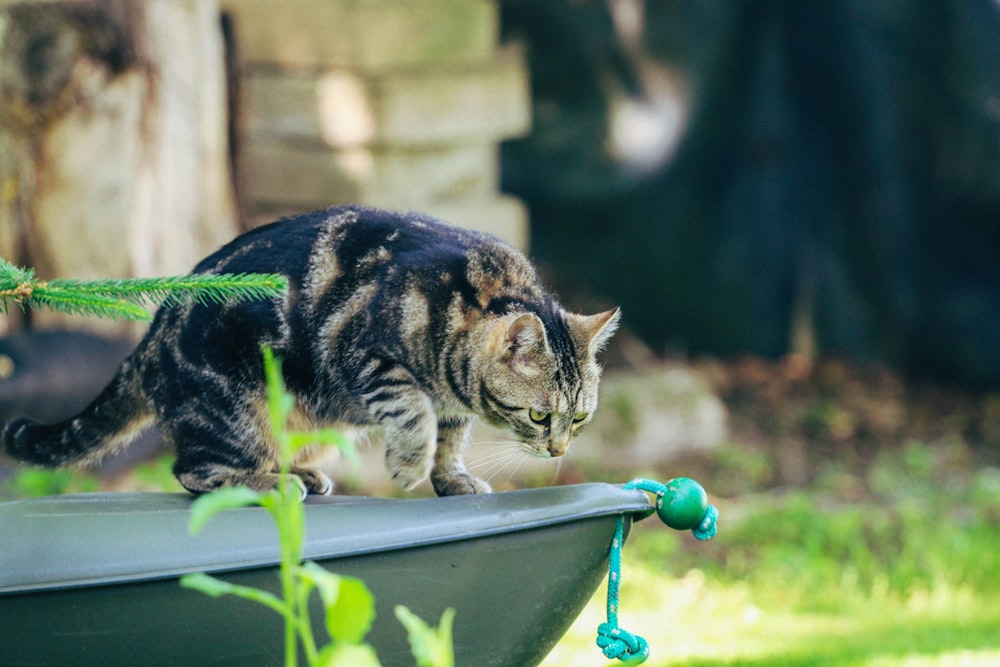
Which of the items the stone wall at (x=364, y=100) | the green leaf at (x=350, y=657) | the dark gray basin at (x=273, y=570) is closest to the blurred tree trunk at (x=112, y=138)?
the stone wall at (x=364, y=100)

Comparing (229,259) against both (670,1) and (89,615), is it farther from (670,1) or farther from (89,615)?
(670,1)

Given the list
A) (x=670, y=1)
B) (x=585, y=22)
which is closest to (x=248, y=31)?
(x=585, y=22)

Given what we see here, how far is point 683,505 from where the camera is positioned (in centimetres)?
191

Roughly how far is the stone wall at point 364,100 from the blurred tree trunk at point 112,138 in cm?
29

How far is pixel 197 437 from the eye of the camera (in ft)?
7.58

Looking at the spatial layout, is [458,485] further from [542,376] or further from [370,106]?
[370,106]

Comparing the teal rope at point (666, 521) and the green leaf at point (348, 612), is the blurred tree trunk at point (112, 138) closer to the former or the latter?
the teal rope at point (666, 521)

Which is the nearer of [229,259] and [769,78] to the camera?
[229,259]

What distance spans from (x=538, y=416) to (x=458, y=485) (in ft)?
0.73

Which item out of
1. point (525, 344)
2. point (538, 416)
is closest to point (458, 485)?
point (538, 416)

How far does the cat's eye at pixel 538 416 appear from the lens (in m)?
2.44

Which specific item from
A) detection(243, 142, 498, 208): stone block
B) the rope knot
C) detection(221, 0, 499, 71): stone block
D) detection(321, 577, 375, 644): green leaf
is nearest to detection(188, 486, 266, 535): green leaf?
detection(321, 577, 375, 644): green leaf

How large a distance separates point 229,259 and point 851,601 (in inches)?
107

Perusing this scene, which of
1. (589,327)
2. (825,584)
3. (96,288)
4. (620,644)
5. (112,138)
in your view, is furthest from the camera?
(112,138)
